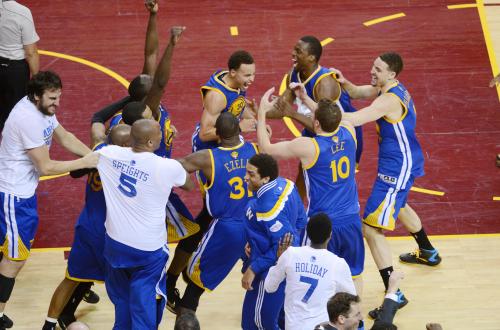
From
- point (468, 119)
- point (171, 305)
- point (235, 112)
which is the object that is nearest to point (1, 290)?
point (171, 305)

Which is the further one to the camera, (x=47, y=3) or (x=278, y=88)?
(x=47, y=3)

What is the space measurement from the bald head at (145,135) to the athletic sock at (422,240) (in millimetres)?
3229

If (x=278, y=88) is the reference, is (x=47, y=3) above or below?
above

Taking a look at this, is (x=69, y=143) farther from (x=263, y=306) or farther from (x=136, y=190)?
(x=263, y=306)

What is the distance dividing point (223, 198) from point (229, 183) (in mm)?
151

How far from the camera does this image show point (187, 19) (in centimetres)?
1428

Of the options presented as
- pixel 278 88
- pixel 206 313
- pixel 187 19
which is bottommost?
pixel 206 313

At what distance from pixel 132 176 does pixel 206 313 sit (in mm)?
2072

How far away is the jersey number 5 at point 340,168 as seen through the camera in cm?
779

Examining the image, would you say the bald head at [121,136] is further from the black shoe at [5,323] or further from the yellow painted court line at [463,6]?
the yellow painted court line at [463,6]

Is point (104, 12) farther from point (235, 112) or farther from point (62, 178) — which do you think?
point (235, 112)

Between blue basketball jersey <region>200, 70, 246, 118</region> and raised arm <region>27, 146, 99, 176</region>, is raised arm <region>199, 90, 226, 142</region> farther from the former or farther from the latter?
raised arm <region>27, 146, 99, 176</region>

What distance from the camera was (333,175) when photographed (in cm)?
780

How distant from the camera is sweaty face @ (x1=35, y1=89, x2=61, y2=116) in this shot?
25.0ft
